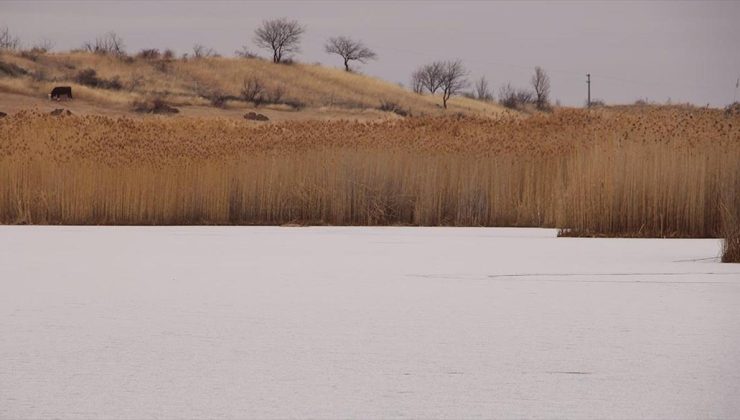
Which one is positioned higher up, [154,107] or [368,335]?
[154,107]

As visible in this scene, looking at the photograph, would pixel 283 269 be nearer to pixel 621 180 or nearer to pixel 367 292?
pixel 367 292

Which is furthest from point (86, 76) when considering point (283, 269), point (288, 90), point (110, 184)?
point (283, 269)

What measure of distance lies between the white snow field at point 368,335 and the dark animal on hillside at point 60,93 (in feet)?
152

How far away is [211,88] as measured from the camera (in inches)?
2694

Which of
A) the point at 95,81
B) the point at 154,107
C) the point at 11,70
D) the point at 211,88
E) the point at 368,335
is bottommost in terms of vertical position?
the point at 368,335

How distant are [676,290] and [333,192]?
24.8 ft

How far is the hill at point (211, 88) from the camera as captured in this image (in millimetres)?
56125

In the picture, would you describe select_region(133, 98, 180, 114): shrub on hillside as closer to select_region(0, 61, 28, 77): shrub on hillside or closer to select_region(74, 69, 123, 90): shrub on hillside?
select_region(74, 69, 123, 90): shrub on hillside

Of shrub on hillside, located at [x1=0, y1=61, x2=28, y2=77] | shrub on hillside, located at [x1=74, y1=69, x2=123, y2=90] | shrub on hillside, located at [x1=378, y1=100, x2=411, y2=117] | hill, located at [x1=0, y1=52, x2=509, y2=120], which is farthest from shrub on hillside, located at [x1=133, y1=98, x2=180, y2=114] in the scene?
shrub on hillside, located at [x1=378, y1=100, x2=411, y2=117]

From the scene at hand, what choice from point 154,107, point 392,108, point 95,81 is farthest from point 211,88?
point 154,107

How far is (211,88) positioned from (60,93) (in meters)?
Result: 15.1

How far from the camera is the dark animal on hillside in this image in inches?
2114

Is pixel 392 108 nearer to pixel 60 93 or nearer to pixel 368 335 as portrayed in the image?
pixel 60 93

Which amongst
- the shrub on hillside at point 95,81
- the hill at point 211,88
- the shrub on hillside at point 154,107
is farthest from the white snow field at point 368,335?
the shrub on hillside at point 95,81
